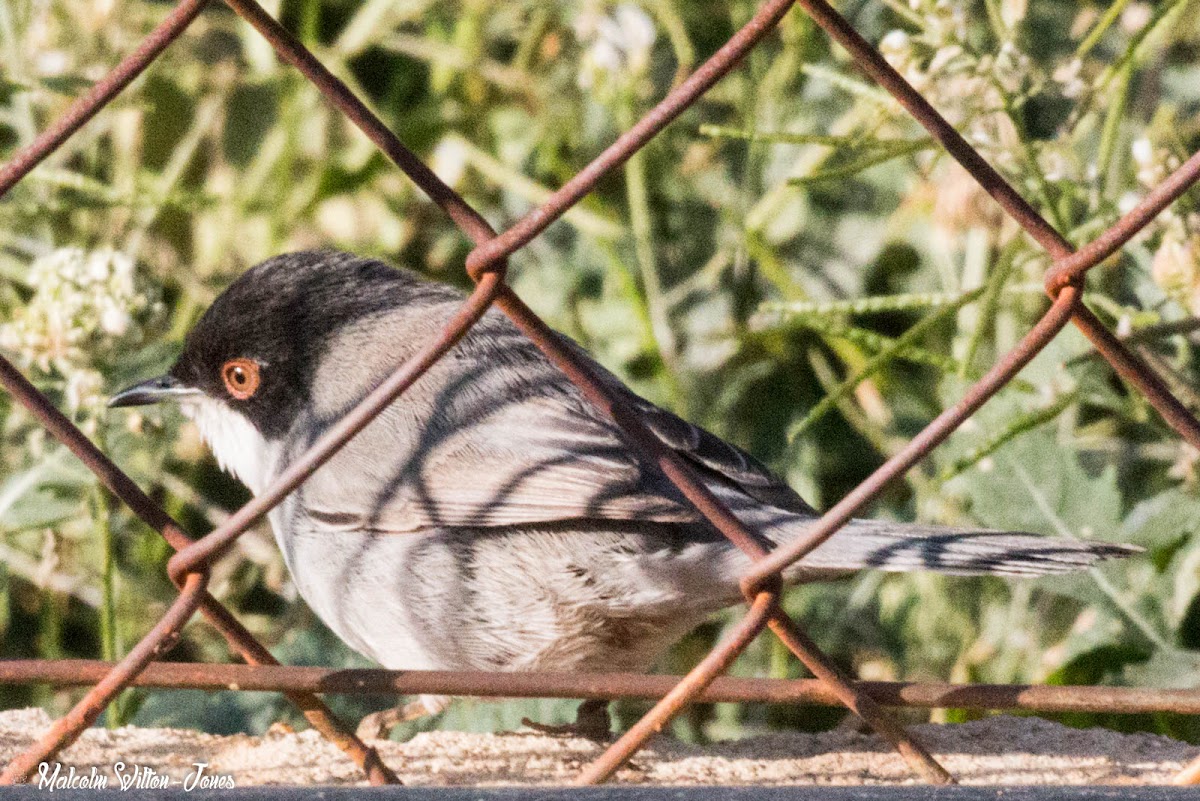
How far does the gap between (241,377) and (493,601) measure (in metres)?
0.94

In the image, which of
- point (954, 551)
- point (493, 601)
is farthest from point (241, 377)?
point (954, 551)

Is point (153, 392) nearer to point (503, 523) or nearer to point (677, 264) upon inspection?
point (503, 523)

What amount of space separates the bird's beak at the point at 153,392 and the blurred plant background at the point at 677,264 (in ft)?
0.19

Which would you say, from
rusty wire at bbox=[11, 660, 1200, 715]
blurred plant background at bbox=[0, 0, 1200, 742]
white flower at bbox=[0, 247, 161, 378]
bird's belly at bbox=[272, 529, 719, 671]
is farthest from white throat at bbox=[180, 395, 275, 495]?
rusty wire at bbox=[11, 660, 1200, 715]

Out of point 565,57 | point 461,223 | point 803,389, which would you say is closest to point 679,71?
point 565,57

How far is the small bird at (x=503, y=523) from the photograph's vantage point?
2.90 meters

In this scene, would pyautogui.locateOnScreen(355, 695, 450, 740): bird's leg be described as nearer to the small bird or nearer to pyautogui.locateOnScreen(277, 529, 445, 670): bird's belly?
the small bird

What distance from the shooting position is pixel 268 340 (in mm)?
3459

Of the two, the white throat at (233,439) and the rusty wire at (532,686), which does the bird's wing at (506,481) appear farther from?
the rusty wire at (532,686)

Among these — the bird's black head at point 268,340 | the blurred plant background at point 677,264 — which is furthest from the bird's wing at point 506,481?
the blurred plant background at point 677,264

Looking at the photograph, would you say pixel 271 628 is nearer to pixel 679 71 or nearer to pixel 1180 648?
pixel 679 71

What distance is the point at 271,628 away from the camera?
452cm

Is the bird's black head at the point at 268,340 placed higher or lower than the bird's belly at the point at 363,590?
higher

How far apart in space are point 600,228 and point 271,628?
5.18ft
